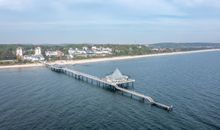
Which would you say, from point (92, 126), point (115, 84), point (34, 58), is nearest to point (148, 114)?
point (92, 126)

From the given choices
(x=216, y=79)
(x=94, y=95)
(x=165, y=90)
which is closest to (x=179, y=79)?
(x=216, y=79)

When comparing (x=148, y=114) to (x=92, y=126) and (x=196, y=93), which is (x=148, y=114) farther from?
(x=196, y=93)

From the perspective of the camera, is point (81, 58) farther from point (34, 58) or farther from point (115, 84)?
point (115, 84)

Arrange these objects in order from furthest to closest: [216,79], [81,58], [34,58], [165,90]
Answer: [81,58] → [34,58] → [216,79] → [165,90]

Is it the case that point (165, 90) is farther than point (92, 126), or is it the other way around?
point (165, 90)

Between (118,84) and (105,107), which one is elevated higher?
(118,84)

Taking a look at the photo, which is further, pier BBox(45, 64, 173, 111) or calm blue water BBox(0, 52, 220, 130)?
pier BBox(45, 64, 173, 111)

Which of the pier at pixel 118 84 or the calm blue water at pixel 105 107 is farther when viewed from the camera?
the pier at pixel 118 84

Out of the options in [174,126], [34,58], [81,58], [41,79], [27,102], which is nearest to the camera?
[174,126]

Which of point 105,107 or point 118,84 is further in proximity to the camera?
point 118,84
